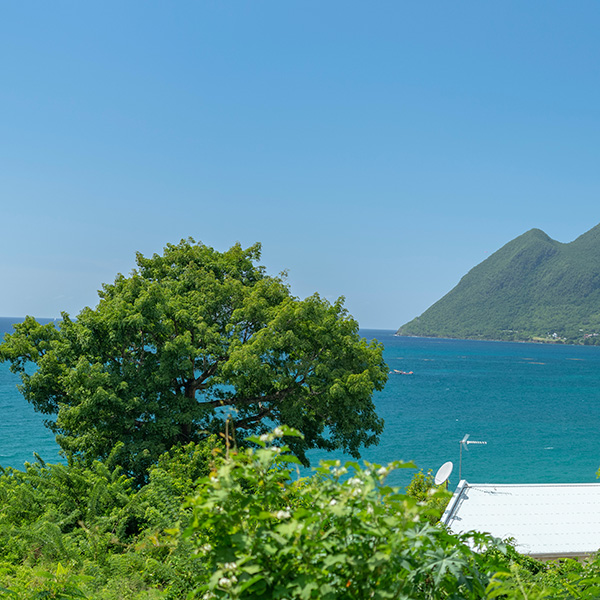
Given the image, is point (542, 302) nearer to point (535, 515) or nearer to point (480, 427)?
point (480, 427)

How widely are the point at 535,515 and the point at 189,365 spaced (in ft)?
28.9

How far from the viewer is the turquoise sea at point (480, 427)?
2845 centimetres

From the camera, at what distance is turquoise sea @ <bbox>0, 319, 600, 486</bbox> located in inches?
1120

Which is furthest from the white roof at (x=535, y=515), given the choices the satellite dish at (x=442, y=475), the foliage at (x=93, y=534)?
the foliage at (x=93, y=534)

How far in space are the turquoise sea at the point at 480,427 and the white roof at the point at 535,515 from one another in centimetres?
1016

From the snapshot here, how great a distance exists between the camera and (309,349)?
44.3ft

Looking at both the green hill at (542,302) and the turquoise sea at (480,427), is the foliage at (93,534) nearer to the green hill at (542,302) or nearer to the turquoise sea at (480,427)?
the turquoise sea at (480,427)

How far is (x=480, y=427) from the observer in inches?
1631

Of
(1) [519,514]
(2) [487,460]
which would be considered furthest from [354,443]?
(2) [487,460]

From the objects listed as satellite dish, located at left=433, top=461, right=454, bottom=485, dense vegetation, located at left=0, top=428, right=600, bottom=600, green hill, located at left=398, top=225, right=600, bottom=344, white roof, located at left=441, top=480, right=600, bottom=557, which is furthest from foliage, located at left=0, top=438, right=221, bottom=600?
green hill, located at left=398, top=225, right=600, bottom=344

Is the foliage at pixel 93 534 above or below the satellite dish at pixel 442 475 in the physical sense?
above

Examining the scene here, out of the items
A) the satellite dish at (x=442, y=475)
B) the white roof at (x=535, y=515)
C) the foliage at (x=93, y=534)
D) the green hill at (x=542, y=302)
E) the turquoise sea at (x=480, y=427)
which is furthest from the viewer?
the green hill at (x=542, y=302)

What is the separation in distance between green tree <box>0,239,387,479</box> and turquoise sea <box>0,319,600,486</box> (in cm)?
1111

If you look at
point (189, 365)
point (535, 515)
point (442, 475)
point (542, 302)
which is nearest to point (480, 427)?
point (442, 475)
